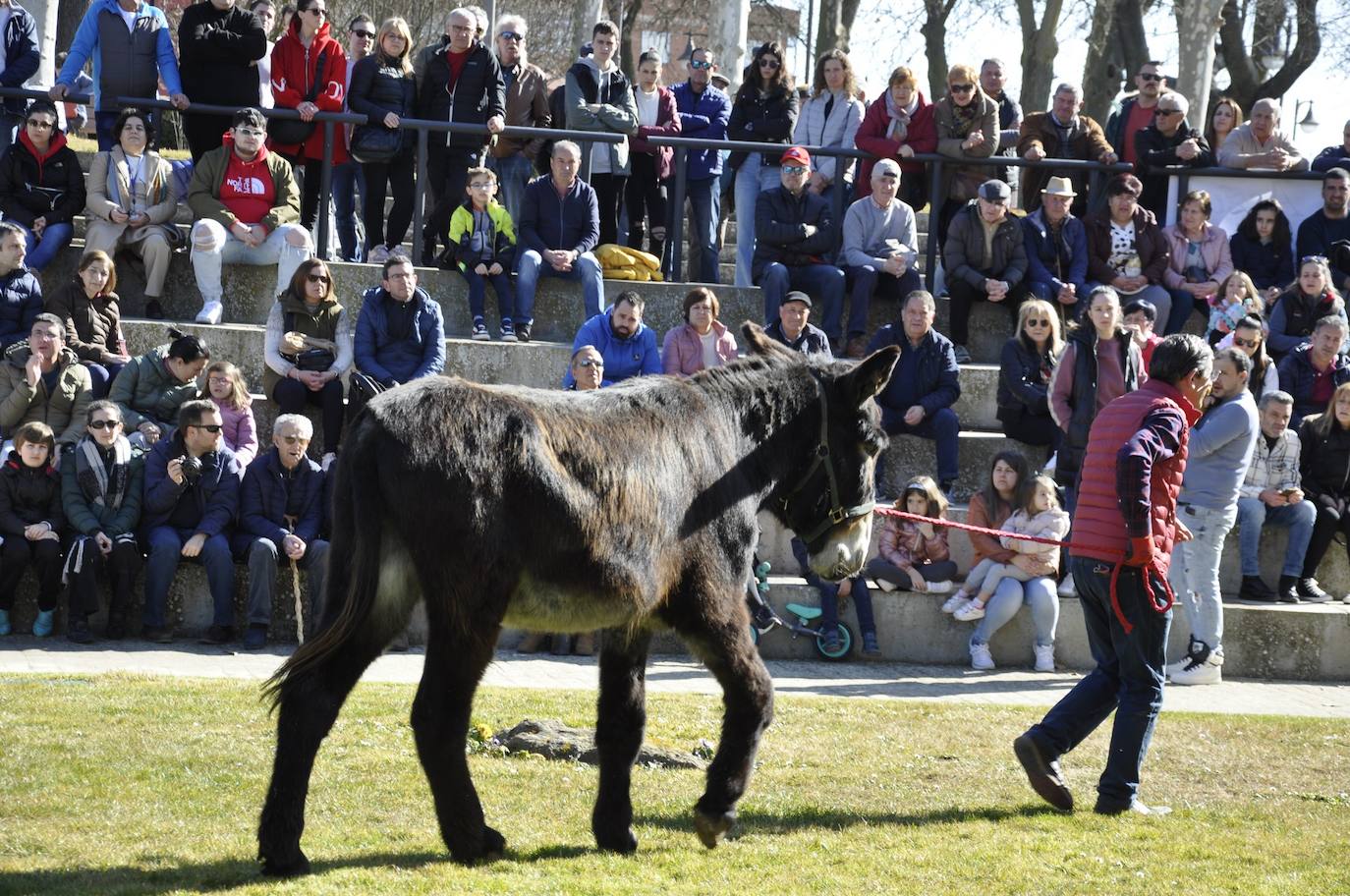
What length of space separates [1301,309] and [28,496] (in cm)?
1076

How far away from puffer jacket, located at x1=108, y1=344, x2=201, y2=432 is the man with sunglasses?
761mm

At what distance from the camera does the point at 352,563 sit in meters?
5.43

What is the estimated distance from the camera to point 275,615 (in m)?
10.9

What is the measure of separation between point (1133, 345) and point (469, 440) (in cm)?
808

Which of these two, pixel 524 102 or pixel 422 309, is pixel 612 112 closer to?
pixel 524 102

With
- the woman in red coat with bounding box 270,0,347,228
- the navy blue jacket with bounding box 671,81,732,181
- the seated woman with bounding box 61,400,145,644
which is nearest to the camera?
the seated woman with bounding box 61,400,145,644

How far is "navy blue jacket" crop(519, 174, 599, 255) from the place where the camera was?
13812 mm

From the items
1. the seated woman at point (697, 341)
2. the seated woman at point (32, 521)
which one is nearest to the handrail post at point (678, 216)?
the seated woman at point (697, 341)

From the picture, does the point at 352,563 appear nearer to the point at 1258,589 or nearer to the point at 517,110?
the point at 1258,589

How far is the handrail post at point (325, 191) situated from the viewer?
45.1 feet

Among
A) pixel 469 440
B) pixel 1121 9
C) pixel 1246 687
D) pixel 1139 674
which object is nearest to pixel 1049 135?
pixel 1246 687

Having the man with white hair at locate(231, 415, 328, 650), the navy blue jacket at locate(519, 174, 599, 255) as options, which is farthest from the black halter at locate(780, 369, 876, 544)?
the navy blue jacket at locate(519, 174, 599, 255)

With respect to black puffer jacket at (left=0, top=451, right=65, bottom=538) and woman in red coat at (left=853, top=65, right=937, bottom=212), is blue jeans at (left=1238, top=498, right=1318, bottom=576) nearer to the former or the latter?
woman in red coat at (left=853, top=65, right=937, bottom=212)

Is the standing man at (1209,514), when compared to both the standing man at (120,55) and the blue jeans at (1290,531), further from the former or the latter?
the standing man at (120,55)
